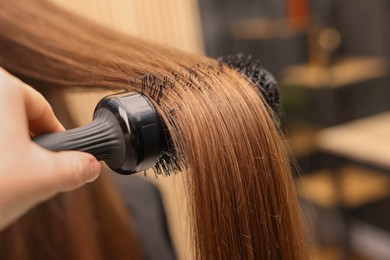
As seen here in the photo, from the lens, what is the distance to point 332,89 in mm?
2096

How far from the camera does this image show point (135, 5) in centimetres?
151

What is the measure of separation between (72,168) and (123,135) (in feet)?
0.15

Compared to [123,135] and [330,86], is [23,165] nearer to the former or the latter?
[123,135]

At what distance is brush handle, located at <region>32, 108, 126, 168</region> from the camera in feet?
0.98

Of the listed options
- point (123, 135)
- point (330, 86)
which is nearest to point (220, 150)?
point (123, 135)

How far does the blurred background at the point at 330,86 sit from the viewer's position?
2.12 m

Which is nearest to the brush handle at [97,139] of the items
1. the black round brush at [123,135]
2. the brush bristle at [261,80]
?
the black round brush at [123,135]

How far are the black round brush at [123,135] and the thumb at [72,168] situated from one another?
1cm

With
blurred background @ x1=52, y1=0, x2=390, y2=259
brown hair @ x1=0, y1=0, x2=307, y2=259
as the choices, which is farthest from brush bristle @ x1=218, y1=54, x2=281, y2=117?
blurred background @ x1=52, y1=0, x2=390, y2=259

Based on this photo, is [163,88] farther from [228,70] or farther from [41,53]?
[41,53]

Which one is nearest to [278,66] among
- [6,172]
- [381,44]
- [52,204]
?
[381,44]

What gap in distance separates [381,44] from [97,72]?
2090 mm

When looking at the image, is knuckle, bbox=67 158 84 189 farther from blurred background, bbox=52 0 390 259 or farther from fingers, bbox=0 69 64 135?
blurred background, bbox=52 0 390 259

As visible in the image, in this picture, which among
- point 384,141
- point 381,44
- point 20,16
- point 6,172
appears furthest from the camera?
point 381,44
